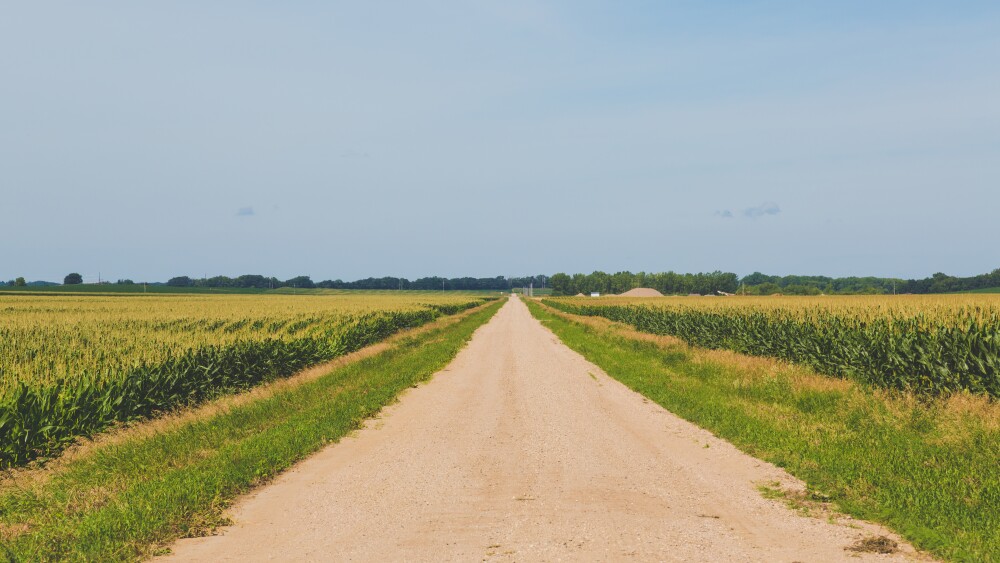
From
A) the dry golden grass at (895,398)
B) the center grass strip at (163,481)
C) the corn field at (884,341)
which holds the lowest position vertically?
the center grass strip at (163,481)

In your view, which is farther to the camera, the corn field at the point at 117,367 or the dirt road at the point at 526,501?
the corn field at the point at 117,367

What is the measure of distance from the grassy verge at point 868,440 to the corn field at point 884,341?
775 mm

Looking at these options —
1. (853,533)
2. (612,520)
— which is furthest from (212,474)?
(853,533)

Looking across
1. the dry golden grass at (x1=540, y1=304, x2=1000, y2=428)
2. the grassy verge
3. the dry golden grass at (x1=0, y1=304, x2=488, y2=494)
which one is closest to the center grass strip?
the dry golden grass at (x1=0, y1=304, x2=488, y2=494)

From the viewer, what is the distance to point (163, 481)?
8.88m

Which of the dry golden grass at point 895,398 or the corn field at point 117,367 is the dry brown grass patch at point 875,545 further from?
the corn field at point 117,367

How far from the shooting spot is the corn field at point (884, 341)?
14.5m

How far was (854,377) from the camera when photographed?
18.0 meters

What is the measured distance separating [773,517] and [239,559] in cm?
609

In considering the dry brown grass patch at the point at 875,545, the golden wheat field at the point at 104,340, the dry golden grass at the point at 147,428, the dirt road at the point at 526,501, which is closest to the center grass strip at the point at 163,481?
the dry golden grass at the point at 147,428

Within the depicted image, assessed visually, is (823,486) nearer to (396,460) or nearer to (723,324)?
(396,460)

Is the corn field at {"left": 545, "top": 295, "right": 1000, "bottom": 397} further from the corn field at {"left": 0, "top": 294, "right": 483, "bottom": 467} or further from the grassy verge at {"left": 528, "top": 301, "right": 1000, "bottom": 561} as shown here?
the corn field at {"left": 0, "top": 294, "right": 483, "bottom": 467}

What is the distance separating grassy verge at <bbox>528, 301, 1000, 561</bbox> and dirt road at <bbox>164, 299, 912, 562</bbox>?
22.4 inches

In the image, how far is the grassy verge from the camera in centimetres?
748
